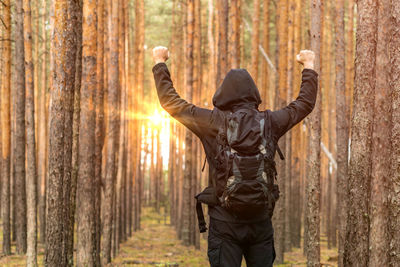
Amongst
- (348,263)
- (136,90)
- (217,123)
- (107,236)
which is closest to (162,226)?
(136,90)

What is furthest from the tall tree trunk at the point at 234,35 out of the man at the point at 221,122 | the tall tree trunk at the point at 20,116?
the man at the point at 221,122

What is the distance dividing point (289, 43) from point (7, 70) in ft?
21.8

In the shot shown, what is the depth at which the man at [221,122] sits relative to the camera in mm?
2945

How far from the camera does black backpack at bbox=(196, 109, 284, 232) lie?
287 cm

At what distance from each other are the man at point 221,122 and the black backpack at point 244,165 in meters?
0.07

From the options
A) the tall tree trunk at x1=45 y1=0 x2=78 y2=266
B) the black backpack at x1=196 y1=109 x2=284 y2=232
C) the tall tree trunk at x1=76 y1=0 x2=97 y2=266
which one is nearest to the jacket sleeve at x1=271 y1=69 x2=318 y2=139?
the black backpack at x1=196 y1=109 x2=284 y2=232

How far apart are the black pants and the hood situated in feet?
2.55

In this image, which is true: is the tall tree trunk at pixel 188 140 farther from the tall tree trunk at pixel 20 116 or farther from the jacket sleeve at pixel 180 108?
the jacket sleeve at pixel 180 108

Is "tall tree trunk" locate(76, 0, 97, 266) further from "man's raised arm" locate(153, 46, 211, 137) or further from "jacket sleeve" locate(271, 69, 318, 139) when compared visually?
"jacket sleeve" locate(271, 69, 318, 139)

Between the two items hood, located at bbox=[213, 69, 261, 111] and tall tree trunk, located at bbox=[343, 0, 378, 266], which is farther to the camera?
tall tree trunk, located at bbox=[343, 0, 378, 266]

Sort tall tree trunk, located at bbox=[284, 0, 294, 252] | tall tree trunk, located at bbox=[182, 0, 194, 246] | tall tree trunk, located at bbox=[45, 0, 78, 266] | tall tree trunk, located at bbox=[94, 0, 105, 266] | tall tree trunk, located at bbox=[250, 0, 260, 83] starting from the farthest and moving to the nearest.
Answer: tall tree trunk, located at bbox=[182, 0, 194, 246], tall tree trunk, located at bbox=[284, 0, 294, 252], tall tree trunk, located at bbox=[250, 0, 260, 83], tall tree trunk, located at bbox=[94, 0, 105, 266], tall tree trunk, located at bbox=[45, 0, 78, 266]

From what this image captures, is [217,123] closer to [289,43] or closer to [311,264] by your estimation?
[311,264]

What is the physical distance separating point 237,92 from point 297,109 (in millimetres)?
467

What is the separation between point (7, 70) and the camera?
1066 cm
